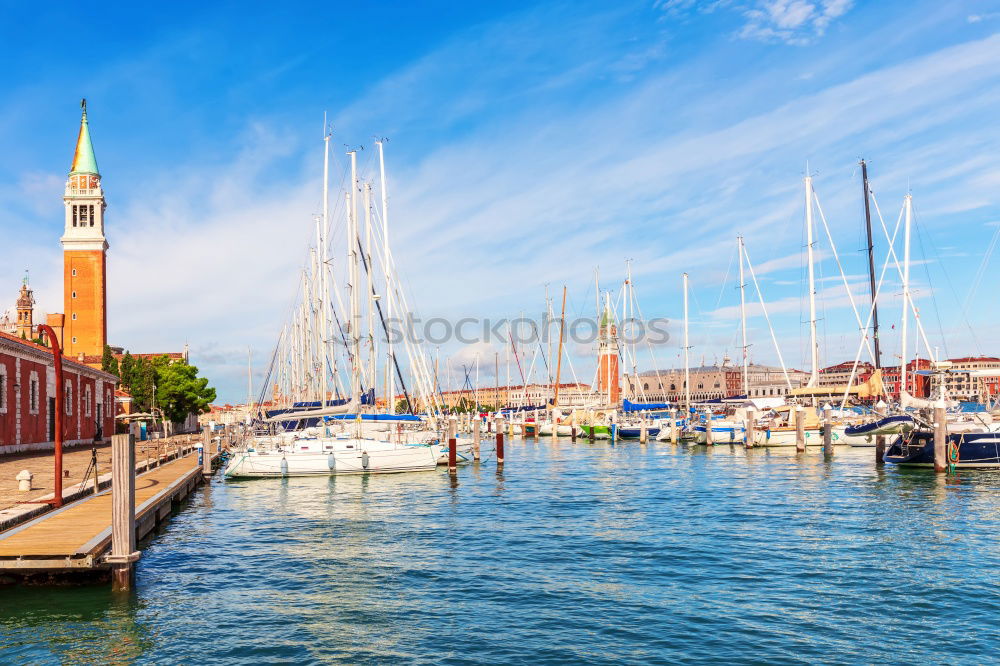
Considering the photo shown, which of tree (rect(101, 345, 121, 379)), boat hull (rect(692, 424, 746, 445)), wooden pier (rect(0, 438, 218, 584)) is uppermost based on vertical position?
tree (rect(101, 345, 121, 379))

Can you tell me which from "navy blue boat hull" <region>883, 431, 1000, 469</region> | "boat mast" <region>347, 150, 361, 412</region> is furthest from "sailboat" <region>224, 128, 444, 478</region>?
"navy blue boat hull" <region>883, 431, 1000, 469</region>

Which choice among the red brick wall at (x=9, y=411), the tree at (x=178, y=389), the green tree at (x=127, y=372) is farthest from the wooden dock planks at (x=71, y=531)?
the green tree at (x=127, y=372)

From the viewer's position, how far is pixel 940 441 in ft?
129

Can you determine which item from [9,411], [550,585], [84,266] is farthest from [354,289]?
[84,266]

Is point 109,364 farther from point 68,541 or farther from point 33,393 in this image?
point 68,541

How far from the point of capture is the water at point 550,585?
530 inches

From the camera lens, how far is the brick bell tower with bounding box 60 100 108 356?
105 meters

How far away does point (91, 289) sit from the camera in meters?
105

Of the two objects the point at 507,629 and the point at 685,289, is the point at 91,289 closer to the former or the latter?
the point at 685,289

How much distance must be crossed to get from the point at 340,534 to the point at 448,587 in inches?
320

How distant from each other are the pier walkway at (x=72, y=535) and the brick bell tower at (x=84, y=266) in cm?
8808

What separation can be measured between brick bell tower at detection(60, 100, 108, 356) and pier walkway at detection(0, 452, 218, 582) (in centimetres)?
8808

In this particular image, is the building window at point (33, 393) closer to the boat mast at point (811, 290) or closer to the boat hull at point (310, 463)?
the boat hull at point (310, 463)

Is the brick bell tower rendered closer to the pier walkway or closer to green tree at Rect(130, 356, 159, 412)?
green tree at Rect(130, 356, 159, 412)
